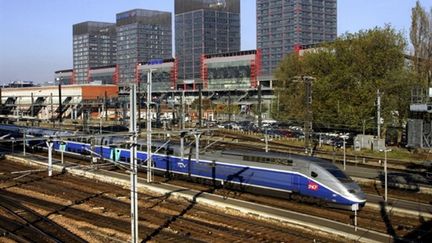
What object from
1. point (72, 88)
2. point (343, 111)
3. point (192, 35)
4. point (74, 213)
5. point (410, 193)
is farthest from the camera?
point (192, 35)

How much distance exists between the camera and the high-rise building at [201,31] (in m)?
156

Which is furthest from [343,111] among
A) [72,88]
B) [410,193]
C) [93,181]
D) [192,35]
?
[192,35]

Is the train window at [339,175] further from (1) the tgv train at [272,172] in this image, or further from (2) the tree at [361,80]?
(2) the tree at [361,80]

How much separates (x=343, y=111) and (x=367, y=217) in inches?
1259

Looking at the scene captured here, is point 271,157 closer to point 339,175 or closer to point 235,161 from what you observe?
point 235,161

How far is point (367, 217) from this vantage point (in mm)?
25391

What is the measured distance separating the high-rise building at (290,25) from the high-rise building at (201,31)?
20.6 meters


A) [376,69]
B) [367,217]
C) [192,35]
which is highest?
[192,35]

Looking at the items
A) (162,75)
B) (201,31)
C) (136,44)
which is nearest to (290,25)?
(201,31)

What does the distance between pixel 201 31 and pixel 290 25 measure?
109 ft

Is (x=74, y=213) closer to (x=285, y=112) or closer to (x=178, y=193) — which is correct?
(x=178, y=193)

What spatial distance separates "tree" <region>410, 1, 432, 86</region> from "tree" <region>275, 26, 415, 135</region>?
1369mm

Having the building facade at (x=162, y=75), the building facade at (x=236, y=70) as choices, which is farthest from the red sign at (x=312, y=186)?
the building facade at (x=162, y=75)

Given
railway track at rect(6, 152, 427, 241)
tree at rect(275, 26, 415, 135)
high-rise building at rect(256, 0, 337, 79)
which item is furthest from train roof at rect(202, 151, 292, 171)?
high-rise building at rect(256, 0, 337, 79)
